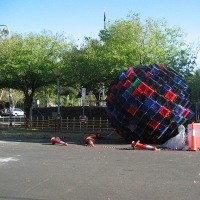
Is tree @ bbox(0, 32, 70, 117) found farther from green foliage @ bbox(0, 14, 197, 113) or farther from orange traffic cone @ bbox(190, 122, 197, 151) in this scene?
orange traffic cone @ bbox(190, 122, 197, 151)

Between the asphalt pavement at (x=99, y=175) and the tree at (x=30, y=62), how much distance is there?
40.1ft

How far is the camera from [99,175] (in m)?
9.36

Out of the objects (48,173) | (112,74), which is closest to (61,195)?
(48,173)

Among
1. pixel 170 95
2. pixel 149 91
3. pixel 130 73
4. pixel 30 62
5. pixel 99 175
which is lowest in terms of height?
pixel 99 175

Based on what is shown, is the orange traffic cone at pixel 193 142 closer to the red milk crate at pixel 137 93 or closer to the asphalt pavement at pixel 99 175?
the asphalt pavement at pixel 99 175

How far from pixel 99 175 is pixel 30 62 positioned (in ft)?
58.2

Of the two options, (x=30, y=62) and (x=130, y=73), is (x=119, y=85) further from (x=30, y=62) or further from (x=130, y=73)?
(x=30, y=62)

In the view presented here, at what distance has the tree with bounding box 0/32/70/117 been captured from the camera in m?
26.0

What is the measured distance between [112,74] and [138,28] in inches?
174

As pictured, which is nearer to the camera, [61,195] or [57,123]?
[61,195]

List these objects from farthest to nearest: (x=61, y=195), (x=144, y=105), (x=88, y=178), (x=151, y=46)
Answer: (x=151, y=46) → (x=144, y=105) → (x=88, y=178) → (x=61, y=195)

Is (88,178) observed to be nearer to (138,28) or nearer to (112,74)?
(112,74)

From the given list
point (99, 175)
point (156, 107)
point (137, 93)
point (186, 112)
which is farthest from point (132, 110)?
point (99, 175)

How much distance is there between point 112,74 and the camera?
2419cm
